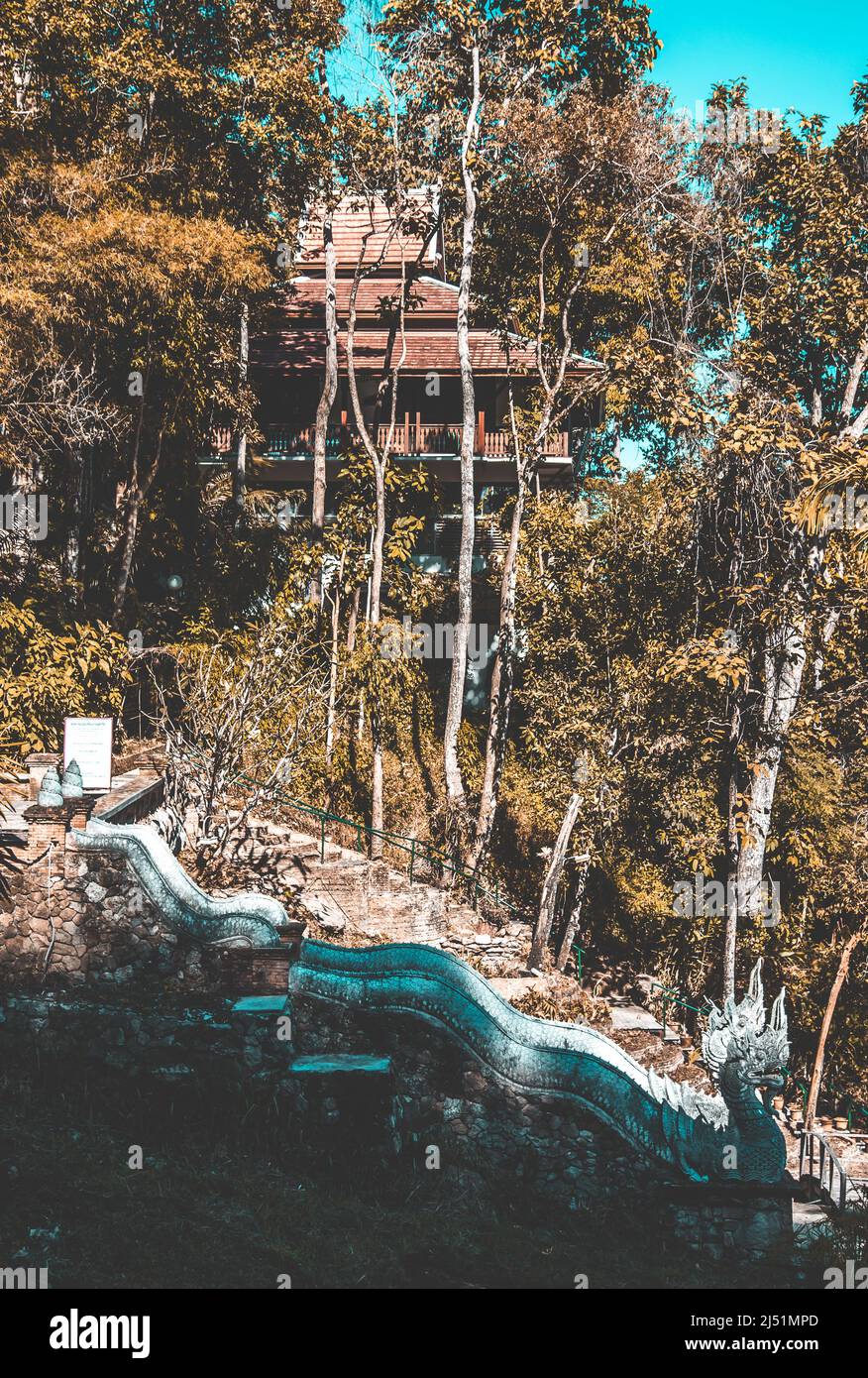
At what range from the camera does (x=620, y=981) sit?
651 inches

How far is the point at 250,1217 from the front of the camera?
8633 mm

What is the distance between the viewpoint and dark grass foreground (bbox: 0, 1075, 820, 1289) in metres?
8.03

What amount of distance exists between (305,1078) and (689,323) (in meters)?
14.3

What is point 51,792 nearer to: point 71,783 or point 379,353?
point 71,783

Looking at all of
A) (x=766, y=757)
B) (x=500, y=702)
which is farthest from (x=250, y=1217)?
(x=500, y=702)

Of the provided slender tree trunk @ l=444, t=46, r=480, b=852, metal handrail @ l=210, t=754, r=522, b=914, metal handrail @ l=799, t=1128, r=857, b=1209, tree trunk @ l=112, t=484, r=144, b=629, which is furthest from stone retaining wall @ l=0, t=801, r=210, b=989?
metal handrail @ l=799, t=1128, r=857, b=1209

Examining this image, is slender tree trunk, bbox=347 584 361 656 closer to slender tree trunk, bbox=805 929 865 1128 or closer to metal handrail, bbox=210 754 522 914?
metal handrail, bbox=210 754 522 914

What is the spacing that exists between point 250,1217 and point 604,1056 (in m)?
3.77

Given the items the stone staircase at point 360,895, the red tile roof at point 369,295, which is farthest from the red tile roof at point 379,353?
the stone staircase at point 360,895
